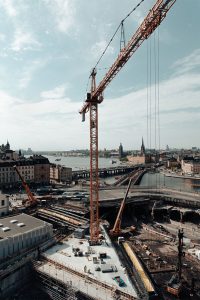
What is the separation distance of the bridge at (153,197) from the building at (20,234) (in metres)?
28.1

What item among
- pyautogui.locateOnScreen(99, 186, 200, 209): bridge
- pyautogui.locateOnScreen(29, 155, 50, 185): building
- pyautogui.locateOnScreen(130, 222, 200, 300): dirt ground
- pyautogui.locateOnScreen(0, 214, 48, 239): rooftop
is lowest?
pyautogui.locateOnScreen(130, 222, 200, 300): dirt ground

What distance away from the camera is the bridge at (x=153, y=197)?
6912cm

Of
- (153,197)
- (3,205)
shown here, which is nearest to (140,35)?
(3,205)

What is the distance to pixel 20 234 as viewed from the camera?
35688mm

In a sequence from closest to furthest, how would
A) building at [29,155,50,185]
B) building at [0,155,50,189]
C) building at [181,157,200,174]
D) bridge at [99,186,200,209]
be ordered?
bridge at [99,186,200,209], building at [0,155,50,189], building at [29,155,50,185], building at [181,157,200,174]

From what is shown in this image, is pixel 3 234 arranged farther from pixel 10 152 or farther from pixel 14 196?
pixel 10 152

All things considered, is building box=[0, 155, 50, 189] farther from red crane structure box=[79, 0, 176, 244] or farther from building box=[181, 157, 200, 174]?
building box=[181, 157, 200, 174]

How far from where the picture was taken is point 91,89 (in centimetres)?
4506

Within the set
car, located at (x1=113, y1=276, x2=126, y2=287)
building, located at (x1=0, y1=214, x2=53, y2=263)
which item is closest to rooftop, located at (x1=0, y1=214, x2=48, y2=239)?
building, located at (x1=0, y1=214, x2=53, y2=263)

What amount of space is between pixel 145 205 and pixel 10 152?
258 feet

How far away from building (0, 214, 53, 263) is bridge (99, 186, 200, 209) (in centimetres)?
2808

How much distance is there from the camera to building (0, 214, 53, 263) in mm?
33875

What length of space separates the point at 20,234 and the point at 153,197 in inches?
1799

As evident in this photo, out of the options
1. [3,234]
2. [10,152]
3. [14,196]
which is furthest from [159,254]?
[10,152]
